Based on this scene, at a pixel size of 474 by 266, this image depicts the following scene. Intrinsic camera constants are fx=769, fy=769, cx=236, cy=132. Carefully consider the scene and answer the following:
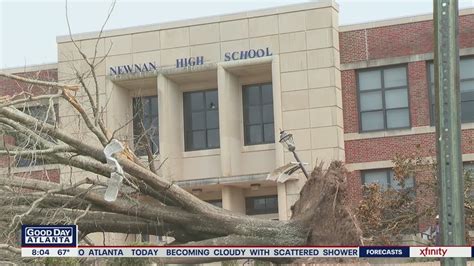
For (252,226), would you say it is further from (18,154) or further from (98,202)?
(18,154)

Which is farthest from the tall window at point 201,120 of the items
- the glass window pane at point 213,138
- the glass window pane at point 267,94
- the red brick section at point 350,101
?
the red brick section at point 350,101

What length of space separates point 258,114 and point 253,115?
27cm

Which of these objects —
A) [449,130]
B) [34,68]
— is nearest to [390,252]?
[449,130]

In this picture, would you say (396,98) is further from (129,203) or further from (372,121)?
(129,203)

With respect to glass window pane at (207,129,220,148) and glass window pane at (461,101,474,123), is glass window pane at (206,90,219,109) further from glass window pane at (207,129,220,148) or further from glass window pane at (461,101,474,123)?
glass window pane at (461,101,474,123)

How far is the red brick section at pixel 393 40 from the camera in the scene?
31.0m

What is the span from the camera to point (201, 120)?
1378 inches

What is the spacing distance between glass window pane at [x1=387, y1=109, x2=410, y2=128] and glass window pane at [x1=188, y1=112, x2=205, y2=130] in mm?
8414

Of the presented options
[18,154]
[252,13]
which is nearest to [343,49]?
[252,13]

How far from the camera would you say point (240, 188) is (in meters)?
33.7

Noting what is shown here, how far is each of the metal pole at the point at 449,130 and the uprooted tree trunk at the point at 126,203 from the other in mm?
10183

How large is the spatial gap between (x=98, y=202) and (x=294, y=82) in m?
17.8

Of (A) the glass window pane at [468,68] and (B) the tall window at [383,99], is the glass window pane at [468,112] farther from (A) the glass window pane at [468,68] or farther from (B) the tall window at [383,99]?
(B) the tall window at [383,99]

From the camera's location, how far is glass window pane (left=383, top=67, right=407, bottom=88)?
31.8 meters
